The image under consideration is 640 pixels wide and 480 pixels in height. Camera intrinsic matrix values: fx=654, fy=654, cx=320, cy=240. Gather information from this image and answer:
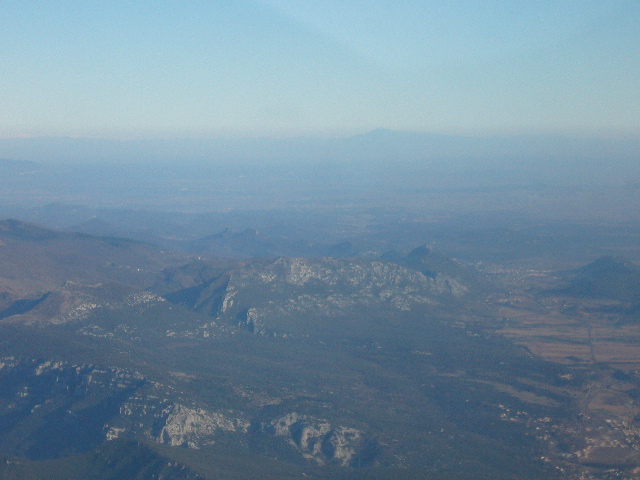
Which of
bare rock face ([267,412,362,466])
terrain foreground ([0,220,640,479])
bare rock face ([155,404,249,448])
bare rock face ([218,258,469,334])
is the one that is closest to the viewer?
terrain foreground ([0,220,640,479])

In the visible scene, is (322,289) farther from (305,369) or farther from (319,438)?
(319,438)

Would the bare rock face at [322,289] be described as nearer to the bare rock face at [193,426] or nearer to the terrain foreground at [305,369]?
the terrain foreground at [305,369]

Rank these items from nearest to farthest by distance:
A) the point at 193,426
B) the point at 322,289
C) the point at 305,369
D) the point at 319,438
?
the point at 193,426
the point at 319,438
the point at 305,369
the point at 322,289

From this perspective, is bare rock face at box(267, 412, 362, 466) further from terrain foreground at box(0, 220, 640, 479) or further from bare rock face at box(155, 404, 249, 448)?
bare rock face at box(155, 404, 249, 448)

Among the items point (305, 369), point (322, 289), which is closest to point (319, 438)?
point (305, 369)

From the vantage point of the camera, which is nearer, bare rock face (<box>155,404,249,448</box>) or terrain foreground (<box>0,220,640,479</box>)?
terrain foreground (<box>0,220,640,479</box>)

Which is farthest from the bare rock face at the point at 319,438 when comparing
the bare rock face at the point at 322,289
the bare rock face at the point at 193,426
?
the bare rock face at the point at 322,289

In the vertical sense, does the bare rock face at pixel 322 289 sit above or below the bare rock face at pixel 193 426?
above

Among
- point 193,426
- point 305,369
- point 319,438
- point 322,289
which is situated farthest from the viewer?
point 322,289

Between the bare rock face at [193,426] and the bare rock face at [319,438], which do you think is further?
the bare rock face at [319,438]

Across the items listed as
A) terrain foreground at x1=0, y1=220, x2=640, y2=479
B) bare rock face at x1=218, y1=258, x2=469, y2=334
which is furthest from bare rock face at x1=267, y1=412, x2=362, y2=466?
bare rock face at x1=218, y1=258, x2=469, y2=334

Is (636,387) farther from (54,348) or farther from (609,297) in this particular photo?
(54,348)
